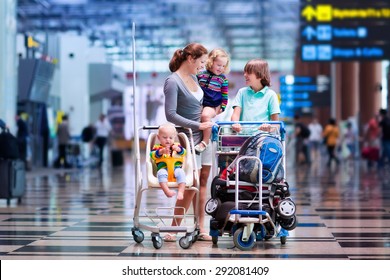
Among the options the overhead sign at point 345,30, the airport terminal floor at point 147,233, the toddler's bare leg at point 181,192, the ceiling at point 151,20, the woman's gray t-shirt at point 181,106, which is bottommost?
the airport terminal floor at point 147,233

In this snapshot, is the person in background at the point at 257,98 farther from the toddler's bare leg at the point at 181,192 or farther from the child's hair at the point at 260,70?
the toddler's bare leg at the point at 181,192

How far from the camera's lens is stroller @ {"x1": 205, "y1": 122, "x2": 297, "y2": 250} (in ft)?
25.1

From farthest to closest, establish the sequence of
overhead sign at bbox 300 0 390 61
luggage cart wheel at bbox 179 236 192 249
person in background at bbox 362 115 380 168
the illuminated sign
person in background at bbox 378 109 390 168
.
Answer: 1. person in background at bbox 362 115 380 168
2. the illuminated sign
3. person in background at bbox 378 109 390 168
4. overhead sign at bbox 300 0 390 61
5. luggage cart wheel at bbox 179 236 192 249

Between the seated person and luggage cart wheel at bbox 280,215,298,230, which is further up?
the seated person

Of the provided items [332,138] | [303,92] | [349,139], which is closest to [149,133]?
[332,138]

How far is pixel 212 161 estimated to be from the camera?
819 cm

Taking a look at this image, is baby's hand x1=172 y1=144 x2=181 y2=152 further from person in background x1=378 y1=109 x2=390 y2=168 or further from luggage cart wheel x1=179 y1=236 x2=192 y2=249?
person in background x1=378 y1=109 x2=390 y2=168

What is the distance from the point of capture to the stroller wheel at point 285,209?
7.72 m

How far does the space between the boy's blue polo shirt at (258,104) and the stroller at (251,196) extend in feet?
0.67

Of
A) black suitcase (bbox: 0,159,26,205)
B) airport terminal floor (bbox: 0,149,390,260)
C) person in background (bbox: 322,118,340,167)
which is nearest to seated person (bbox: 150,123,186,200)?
airport terminal floor (bbox: 0,149,390,260)

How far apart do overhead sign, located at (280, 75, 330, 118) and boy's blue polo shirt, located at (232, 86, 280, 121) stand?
3793 cm

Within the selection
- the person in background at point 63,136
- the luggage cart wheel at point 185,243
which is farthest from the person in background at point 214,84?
the person in background at point 63,136

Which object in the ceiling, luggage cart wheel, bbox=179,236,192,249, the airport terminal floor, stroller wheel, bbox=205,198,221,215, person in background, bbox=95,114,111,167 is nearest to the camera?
the airport terminal floor
